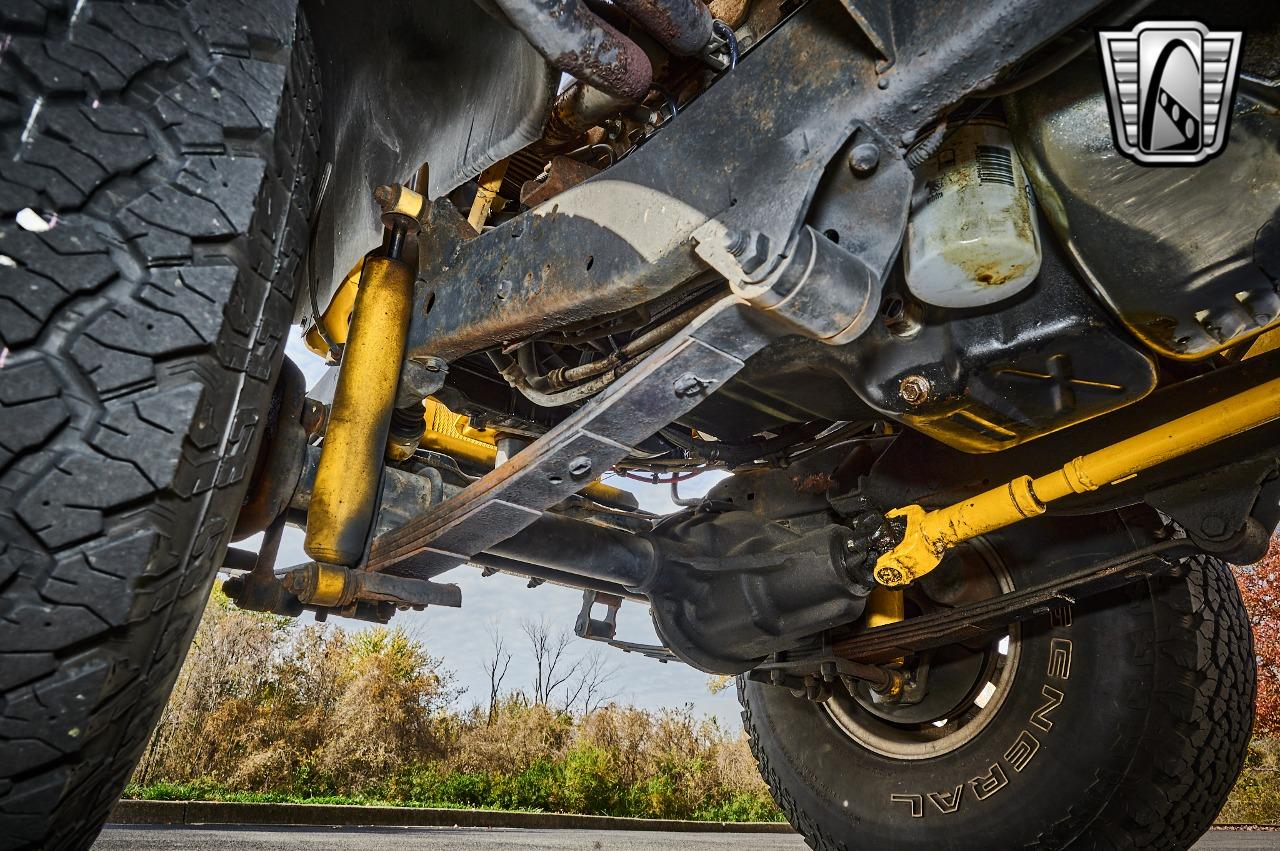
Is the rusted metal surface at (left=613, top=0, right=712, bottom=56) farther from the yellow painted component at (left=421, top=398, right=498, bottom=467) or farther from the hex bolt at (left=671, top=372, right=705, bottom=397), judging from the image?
the yellow painted component at (left=421, top=398, right=498, bottom=467)

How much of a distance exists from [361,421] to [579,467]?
448 mm

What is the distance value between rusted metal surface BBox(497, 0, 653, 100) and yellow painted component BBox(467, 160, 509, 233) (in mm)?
585

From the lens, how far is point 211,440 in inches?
37.0

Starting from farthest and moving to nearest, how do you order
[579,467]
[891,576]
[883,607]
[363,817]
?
[363,817]
[883,607]
[891,576]
[579,467]

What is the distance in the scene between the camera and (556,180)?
1.36 metres

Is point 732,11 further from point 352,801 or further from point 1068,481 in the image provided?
point 352,801

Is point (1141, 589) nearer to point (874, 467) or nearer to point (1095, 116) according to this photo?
point (874, 467)

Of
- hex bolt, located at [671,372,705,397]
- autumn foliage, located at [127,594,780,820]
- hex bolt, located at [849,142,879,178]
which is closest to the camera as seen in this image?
hex bolt, located at [849,142,879,178]

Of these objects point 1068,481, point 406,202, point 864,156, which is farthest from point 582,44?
point 1068,481

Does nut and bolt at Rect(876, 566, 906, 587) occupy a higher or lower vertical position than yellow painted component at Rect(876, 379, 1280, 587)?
lower

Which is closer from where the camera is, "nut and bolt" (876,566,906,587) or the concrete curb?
"nut and bolt" (876,566,906,587)

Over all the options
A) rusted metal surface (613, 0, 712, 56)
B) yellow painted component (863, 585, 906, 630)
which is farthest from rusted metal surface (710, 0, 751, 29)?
yellow painted component (863, 585, 906, 630)

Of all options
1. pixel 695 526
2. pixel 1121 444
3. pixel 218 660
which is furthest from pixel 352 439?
pixel 218 660

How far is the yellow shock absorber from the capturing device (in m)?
1.42
